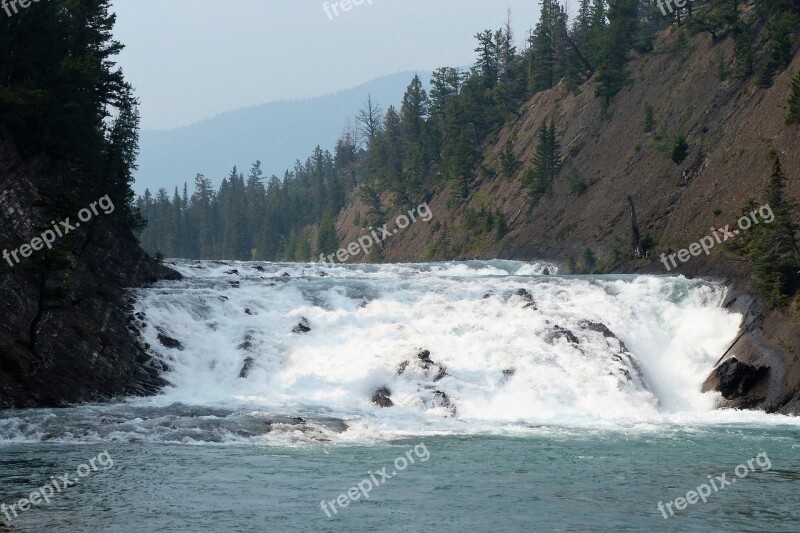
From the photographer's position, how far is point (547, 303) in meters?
40.7

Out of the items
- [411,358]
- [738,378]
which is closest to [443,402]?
[411,358]

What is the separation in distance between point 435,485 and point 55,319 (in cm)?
1816
